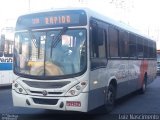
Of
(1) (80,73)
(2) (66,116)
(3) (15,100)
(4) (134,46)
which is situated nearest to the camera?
(1) (80,73)

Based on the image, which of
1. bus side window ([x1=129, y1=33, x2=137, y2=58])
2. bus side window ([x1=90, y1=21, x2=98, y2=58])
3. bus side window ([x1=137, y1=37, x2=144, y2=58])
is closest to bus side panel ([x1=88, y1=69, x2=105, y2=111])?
bus side window ([x1=90, y1=21, x2=98, y2=58])

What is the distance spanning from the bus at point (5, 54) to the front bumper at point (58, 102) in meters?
→ 7.94

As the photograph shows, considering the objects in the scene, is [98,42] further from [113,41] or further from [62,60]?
[113,41]

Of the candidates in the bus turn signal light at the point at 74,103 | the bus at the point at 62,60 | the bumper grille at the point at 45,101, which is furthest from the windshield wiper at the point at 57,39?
the bus turn signal light at the point at 74,103

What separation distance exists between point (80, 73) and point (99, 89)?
1128mm

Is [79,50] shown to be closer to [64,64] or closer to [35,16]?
[64,64]

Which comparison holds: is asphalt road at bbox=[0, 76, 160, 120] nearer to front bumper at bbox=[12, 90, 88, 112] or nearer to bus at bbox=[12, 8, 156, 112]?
bus at bbox=[12, 8, 156, 112]

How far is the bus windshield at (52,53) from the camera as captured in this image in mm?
8664

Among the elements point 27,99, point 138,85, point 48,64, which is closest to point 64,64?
point 48,64

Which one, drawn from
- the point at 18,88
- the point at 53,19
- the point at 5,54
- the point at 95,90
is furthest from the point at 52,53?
the point at 5,54

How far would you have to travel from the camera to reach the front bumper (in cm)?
850

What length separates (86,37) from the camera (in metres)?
8.72

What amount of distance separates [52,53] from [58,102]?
1.25m

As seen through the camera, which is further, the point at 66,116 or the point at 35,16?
the point at 66,116
